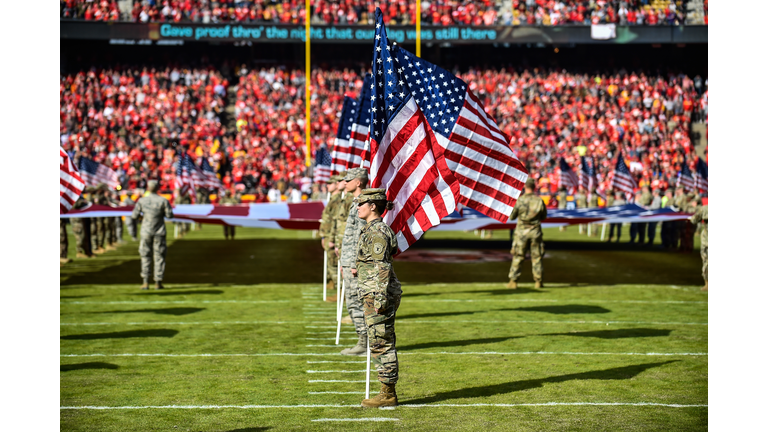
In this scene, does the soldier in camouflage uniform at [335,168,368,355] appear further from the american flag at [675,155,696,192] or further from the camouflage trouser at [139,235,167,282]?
the american flag at [675,155,696,192]

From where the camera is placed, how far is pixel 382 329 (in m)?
7.32

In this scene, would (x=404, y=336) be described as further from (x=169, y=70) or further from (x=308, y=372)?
(x=169, y=70)

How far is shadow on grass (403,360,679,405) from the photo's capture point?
788 cm

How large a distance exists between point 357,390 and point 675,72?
1796 inches

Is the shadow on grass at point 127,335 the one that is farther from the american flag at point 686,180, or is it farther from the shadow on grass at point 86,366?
the american flag at point 686,180

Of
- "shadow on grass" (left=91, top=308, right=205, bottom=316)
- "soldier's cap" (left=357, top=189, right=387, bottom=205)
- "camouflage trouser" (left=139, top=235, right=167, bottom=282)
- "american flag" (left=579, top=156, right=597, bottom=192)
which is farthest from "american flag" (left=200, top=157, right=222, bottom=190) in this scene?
"soldier's cap" (left=357, top=189, right=387, bottom=205)

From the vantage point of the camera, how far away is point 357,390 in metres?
8.09

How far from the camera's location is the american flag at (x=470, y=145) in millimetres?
10664

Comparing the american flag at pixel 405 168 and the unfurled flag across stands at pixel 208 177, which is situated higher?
the american flag at pixel 405 168

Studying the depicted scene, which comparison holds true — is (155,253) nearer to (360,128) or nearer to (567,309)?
(360,128)

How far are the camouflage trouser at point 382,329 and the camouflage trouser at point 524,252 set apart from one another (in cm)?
860

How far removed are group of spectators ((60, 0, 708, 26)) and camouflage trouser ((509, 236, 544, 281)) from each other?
32.9m

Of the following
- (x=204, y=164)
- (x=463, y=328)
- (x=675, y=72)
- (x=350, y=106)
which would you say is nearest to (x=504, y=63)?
(x=675, y=72)

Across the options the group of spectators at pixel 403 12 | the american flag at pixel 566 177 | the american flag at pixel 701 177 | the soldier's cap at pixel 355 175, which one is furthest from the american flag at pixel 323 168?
the group of spectators at pixel 403 12
